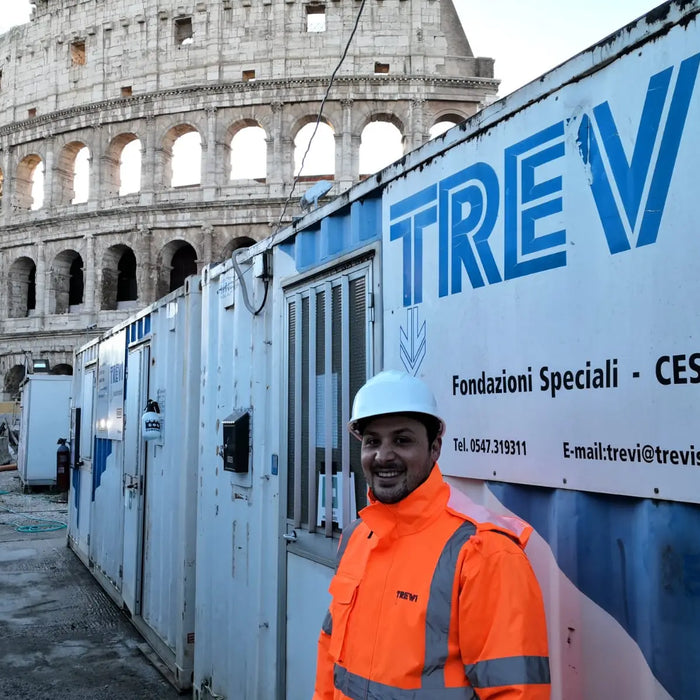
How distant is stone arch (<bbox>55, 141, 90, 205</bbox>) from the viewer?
123 feet

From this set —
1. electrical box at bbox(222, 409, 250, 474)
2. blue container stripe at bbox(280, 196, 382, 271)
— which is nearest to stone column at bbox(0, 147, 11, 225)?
electrical box at bbox(222, 409, 250, 474)

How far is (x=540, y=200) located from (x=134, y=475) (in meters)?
7.06

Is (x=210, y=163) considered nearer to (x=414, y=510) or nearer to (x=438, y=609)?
(x=414, y=510)

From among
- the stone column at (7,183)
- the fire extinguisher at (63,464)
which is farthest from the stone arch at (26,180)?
the fire extinguisher at (63,464)

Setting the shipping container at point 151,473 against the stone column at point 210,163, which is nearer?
the shipping container at point 151,473

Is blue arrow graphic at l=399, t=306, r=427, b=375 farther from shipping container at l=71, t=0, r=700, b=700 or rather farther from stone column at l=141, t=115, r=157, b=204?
stone column at l=141, t=115, r=157, b=204

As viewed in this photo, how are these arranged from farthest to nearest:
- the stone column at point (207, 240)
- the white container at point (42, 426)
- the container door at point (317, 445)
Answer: the stone column at point (207, 240) → the white container at point (42, 426) → the container door at point (317, 445)

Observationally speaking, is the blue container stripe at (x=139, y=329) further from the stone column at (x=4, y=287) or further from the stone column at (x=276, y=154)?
the stone column at (x=4, y=287)

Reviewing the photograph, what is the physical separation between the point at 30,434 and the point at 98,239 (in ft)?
51.3

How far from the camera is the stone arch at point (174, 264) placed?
34.7 metres

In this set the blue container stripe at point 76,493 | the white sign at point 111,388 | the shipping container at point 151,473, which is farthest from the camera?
the blue container stripe at point 76,493

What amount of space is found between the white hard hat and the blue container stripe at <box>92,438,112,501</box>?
28.0 feet

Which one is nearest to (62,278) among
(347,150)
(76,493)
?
(347,150)

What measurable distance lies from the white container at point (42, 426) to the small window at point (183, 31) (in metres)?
20.3
